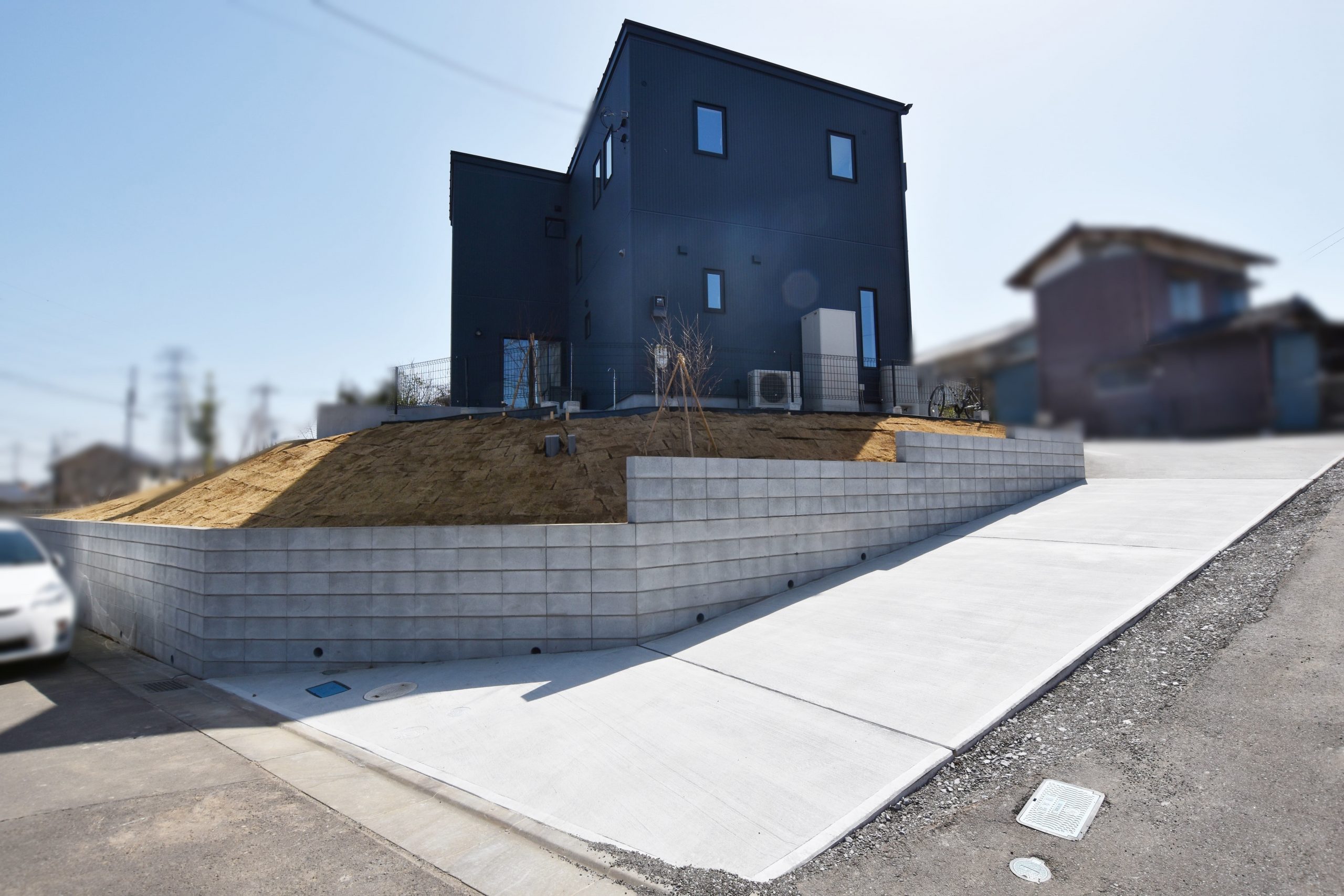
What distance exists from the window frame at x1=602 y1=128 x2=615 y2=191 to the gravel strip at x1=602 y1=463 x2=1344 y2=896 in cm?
1166

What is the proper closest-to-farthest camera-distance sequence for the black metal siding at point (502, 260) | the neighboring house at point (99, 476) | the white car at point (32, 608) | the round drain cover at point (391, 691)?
the round drain cover at point (391, 691)
the white car at point (32, 608)
the neighboring house at point (99, 476)
the black metal siding at point (502, 260)

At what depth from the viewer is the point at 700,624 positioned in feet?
21.2

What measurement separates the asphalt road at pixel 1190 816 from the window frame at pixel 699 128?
1165 centimetres

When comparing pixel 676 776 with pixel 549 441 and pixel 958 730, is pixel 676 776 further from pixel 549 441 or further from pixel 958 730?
pixel 549 441

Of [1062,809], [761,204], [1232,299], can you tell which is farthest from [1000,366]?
[761,204]

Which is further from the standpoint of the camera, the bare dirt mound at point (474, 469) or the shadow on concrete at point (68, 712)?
the bare dirt mound at point (474, 469)

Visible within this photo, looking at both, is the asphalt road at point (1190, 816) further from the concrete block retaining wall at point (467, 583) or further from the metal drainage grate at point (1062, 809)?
the concrete block retaining wall at point (467, 583)

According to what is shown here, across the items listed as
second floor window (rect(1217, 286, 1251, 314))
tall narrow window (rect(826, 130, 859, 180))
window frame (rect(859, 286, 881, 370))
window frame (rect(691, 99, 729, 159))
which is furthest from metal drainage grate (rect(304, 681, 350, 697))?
tall narrow window (rect(826, 130, 859, 180))

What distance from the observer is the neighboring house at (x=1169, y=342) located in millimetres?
908

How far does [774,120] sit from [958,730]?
12.8 meters

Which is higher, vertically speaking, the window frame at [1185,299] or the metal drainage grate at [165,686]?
the window frame at [1185,299]

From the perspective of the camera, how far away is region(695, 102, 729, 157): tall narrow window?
12.7 metres

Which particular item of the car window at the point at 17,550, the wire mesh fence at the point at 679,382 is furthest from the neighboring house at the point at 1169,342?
the car window at the point at 17,550

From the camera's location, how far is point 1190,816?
2.85 meters
